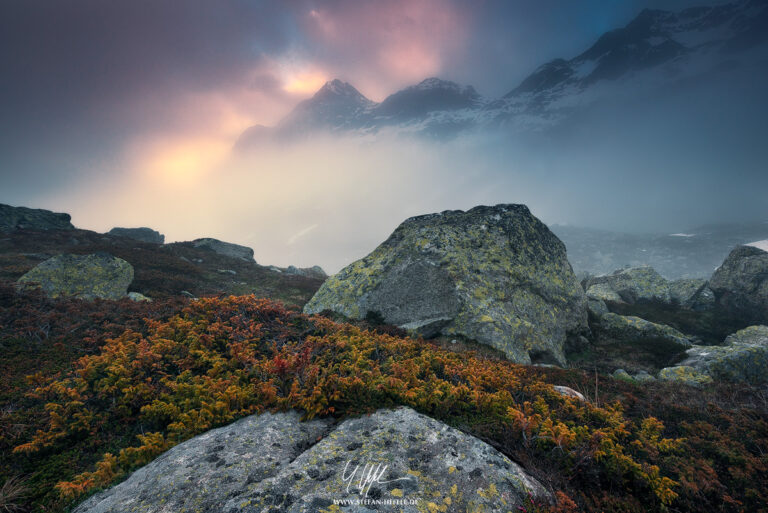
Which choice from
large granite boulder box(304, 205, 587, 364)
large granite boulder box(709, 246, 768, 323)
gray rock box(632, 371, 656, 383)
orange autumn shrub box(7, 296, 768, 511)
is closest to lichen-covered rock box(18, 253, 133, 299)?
orange autumn shrub box(7, 296, 768, 511)

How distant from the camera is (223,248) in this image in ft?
118

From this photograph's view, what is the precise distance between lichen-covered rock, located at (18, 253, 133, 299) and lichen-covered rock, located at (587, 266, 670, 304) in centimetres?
3268

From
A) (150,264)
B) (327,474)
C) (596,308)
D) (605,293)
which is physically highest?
(150,264)

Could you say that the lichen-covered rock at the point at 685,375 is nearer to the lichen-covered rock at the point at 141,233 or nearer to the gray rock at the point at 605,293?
the gray rock at the point at 605,293

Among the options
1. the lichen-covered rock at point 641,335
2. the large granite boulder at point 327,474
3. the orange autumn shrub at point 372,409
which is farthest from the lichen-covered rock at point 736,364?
the large granite boulder at point 327,474

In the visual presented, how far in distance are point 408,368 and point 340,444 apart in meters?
2.19

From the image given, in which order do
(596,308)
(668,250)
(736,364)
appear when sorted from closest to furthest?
(736,364) < (596,308) < (668,250)

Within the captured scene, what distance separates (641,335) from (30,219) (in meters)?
53.1

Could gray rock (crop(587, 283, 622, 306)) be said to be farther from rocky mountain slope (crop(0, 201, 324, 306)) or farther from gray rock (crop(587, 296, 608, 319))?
rocky mountain slope (crop(0, 201, 324, 306))

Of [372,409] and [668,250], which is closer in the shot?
[372,409]

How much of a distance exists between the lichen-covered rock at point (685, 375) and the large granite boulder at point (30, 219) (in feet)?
156

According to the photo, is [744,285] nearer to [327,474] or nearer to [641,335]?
[641,335]

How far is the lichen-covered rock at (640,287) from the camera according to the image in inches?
901

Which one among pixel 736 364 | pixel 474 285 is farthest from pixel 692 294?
pixel 474 285
